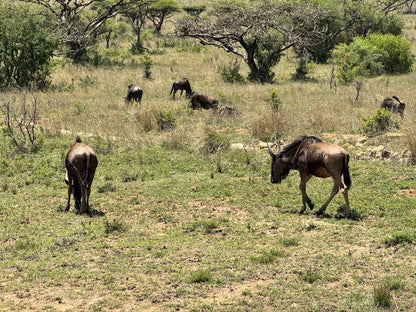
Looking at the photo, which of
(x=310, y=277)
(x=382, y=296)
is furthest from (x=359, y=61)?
(x=382, y=296)

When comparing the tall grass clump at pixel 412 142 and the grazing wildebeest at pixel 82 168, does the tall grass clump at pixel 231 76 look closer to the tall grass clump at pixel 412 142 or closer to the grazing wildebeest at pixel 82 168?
the tall grass clump at pixel 412 142

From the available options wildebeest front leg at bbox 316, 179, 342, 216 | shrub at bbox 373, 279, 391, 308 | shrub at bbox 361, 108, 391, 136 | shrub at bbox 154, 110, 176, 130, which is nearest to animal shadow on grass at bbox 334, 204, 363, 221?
wildebeest front leg at bbox 316, 179, 342, 216

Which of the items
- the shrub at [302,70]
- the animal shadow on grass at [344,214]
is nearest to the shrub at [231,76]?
the shrub at [302,70]

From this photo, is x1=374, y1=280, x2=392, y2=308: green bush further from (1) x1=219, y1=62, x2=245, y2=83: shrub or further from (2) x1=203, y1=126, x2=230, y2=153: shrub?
(1) x1=219, y1=62, x2=245, y2=83: shrub

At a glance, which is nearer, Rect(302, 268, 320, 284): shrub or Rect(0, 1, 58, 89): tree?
Rect(302, 268, 320, 284): shrub

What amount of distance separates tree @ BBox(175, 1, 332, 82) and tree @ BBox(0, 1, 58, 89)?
772 centimetres

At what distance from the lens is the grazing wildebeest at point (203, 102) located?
19.0 m

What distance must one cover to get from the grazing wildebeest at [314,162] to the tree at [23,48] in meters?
15.0

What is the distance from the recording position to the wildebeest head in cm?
976

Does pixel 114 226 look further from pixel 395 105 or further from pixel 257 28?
pixel 257 28

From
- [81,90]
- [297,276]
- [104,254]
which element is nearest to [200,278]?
[297,276]

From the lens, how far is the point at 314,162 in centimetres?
902

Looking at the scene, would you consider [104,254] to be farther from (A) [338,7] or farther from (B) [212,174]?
(A) [338,7]

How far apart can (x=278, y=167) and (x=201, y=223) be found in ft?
6.47
